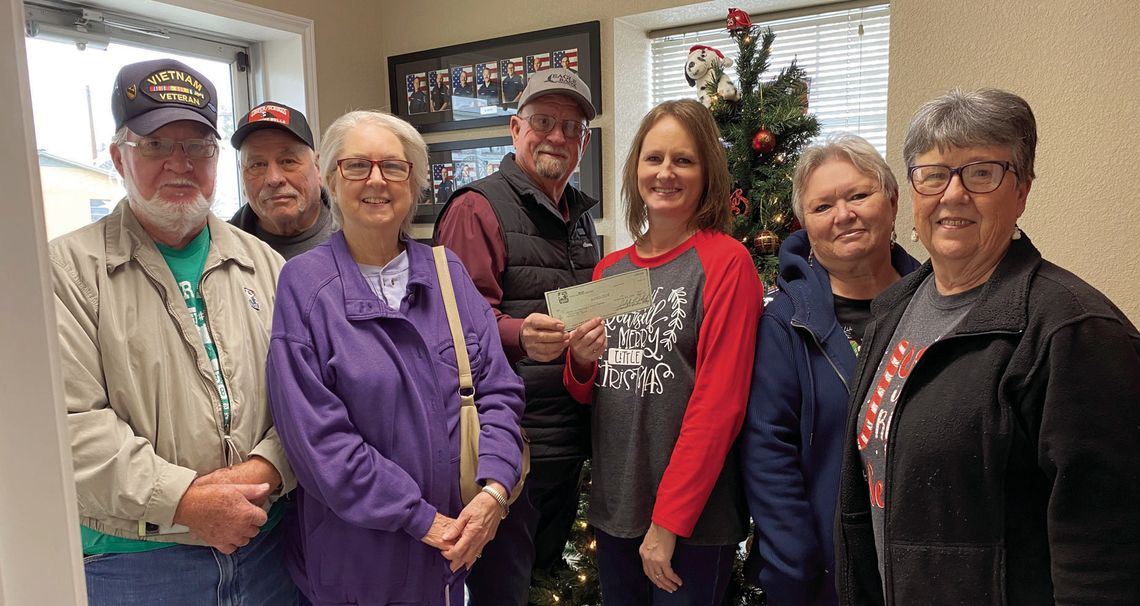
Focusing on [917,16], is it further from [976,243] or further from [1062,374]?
[1062,374]

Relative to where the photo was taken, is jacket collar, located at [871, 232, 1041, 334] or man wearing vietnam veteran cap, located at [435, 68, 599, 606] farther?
man wearing vietnam veteran cap, located at [435, 68, 599, 606]

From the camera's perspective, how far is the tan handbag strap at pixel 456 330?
1421mm

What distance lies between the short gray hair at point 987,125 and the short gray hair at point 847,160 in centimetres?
39

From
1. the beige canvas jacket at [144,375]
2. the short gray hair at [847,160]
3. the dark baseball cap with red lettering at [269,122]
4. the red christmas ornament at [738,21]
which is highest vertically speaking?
the red christmas ornament at [738,21]

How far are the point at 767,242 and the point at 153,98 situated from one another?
1596 mm

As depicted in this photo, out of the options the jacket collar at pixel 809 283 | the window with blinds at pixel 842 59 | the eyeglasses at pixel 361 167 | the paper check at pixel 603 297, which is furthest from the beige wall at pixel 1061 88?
the eyeglasses at pixel 361 167

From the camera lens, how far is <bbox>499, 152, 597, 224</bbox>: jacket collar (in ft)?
5.90

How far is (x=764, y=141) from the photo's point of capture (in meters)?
2.16

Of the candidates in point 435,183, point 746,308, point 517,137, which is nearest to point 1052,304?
point 746,308

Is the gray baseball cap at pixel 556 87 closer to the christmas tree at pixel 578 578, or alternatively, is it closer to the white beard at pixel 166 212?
the white beard at pixel 166 212

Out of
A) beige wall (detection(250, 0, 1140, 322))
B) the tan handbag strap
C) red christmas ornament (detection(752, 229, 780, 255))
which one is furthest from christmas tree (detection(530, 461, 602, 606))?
beige wall (detection(250, 0, 1140, 322))

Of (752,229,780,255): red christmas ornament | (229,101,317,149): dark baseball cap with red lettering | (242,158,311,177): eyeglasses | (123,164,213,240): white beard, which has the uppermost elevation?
(229,101,317,149): dark baseball cap with red lettering

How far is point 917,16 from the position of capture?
8.51 ft

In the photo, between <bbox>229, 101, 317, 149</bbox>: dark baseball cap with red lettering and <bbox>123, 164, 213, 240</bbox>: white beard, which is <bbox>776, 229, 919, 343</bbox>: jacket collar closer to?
<bbox>123, 164, 213, 240</bbox>: white beard
